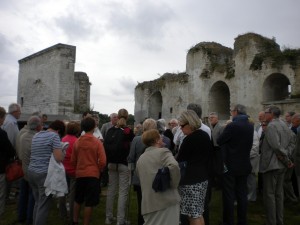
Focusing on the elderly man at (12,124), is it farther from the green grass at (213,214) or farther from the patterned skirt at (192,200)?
the patterned skirt at (192,200)

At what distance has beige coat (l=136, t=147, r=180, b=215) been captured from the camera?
387 centimetres

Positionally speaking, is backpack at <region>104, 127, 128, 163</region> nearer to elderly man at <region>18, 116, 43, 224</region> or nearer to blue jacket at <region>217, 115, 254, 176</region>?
elderly man at <region>18, 116, 43, 224</region>

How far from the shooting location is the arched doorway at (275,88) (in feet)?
57.7

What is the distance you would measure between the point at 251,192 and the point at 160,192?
408 cm

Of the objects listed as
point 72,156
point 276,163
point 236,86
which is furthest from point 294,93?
point 72,156

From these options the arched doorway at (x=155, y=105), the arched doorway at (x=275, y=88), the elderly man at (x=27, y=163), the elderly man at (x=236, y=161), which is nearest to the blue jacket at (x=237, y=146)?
the elderly man at (x=236, y=161)

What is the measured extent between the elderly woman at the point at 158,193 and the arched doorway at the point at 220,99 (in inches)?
697

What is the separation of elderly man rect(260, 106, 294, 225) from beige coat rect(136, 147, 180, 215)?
7.74ft

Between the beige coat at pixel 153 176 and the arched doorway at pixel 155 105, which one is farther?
the arched doorway at pixel 155 105

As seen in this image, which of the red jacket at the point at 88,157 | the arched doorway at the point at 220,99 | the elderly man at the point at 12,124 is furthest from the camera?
the arched doorway at the point at 220,99

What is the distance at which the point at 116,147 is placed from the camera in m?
5.71

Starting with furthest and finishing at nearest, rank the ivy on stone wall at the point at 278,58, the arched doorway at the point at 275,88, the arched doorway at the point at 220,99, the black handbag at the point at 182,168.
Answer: the arched doorway at the point at 220,99, the arched doorway at the point at 275,88, the ivy on stone wall at the point at 278,58, the black handbag at the point at 182,168

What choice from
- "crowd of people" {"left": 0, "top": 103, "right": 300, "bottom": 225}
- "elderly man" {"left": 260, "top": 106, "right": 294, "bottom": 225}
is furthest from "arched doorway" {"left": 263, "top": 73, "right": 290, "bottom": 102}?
"elderly man" {"left": 260, "top": 106, "right": 294, "bottom": 225}

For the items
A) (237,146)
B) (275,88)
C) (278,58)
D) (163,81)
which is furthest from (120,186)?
(163,81)
